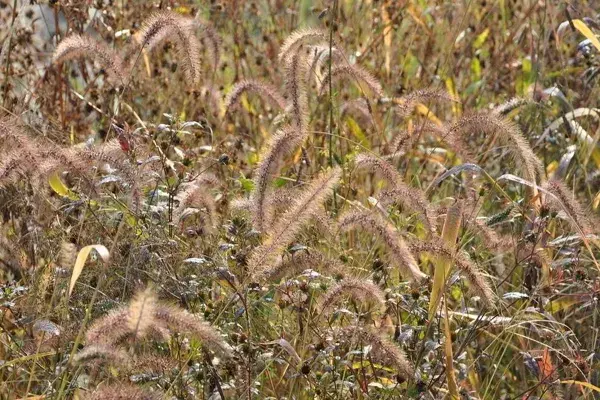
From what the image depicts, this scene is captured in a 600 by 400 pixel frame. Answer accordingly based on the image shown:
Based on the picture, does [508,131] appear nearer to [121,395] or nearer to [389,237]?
[389,237]

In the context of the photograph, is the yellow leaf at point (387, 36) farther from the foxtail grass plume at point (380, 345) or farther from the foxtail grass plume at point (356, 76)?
the foxtail grass plume at point (380, 345)

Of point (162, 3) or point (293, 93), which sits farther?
point (162, 3)

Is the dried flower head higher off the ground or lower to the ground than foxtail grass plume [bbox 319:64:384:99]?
higher

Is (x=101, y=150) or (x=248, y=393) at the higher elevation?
(x=101, y=150)

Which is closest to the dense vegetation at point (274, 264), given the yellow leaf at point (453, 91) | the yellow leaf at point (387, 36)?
the yellow leaf at point (453, 91)

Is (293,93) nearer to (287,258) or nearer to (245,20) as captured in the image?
(287,258)

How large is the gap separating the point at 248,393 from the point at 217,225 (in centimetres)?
77

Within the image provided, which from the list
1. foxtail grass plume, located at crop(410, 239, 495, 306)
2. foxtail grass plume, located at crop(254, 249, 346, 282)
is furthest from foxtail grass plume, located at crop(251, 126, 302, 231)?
foxtail grass plume, located at crop(410, 239, 495, 306)

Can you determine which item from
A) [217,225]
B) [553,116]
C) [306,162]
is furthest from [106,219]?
[553,116]

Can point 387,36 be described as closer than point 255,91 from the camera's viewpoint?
No

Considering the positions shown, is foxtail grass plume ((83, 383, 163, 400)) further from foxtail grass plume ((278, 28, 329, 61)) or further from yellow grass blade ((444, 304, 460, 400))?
foxtail grass plume ((278, 28, 329, 61))

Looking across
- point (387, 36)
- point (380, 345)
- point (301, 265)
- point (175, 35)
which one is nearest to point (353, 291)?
point (380, 345)

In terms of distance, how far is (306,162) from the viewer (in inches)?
148

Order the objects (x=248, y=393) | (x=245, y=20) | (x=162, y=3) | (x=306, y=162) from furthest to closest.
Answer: (x=245, y=20)
(x=162, y=3)
(x=306, y=162)
(x=248, y=393)
